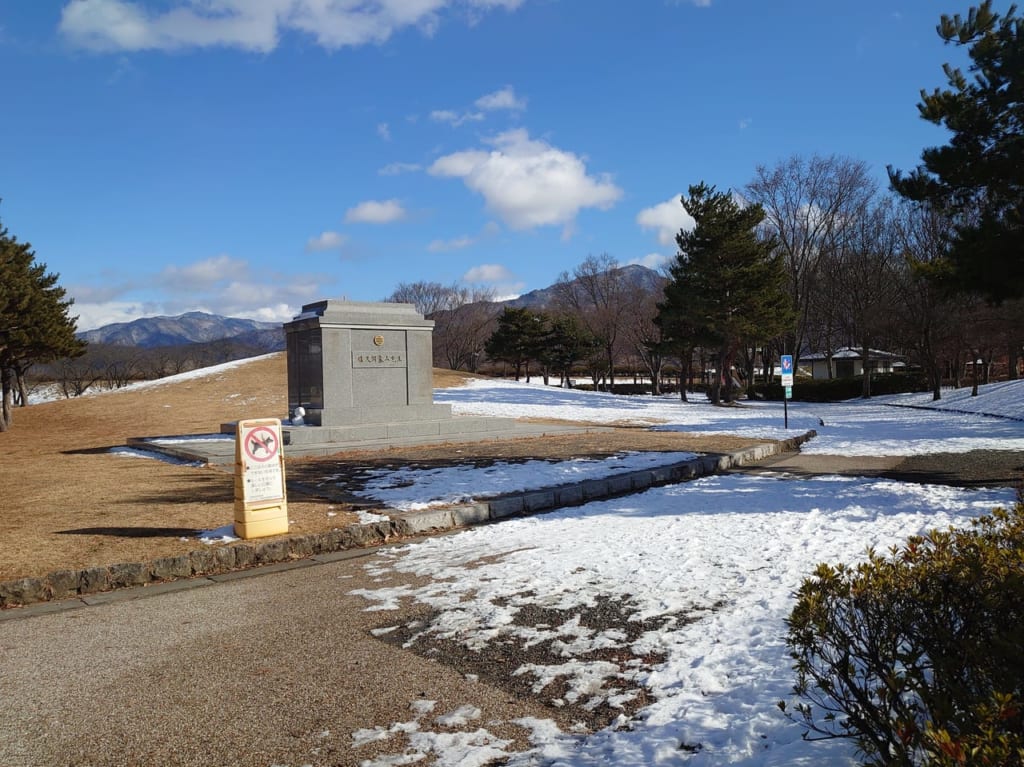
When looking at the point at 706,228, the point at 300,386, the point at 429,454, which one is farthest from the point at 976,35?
the point at 706,228

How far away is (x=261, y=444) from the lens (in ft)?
23.5

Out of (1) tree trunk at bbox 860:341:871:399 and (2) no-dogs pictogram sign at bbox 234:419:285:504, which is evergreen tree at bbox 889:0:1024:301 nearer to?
(2) no-dogs pictogram sign at bbox 234:419:285:504

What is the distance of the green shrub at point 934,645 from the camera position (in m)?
1.78

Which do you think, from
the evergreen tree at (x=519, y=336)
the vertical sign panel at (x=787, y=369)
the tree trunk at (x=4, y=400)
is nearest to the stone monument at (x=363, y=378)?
the vertical sign panel at (x=787, y=369)

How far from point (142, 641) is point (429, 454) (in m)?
9.16

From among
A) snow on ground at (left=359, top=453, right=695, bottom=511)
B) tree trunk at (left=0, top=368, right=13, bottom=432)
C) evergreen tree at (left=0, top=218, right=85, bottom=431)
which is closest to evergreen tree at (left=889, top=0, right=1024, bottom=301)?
snow on ground at (left=359, top=453, right=695, bottom=511)

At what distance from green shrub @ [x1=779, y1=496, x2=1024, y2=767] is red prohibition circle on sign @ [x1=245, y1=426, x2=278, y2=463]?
585cm

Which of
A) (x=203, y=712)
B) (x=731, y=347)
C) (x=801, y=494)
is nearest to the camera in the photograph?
(x=203, y=712)

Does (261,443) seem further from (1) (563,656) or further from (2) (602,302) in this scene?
(2) (602,302)

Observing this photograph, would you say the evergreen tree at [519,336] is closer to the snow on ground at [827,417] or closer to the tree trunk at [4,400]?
the snow on ground at [827,417]

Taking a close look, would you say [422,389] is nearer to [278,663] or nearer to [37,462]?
[37,462]

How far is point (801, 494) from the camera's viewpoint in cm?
924

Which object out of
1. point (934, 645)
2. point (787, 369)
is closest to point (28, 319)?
point (787, 369)

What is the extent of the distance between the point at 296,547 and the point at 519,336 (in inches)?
1785
